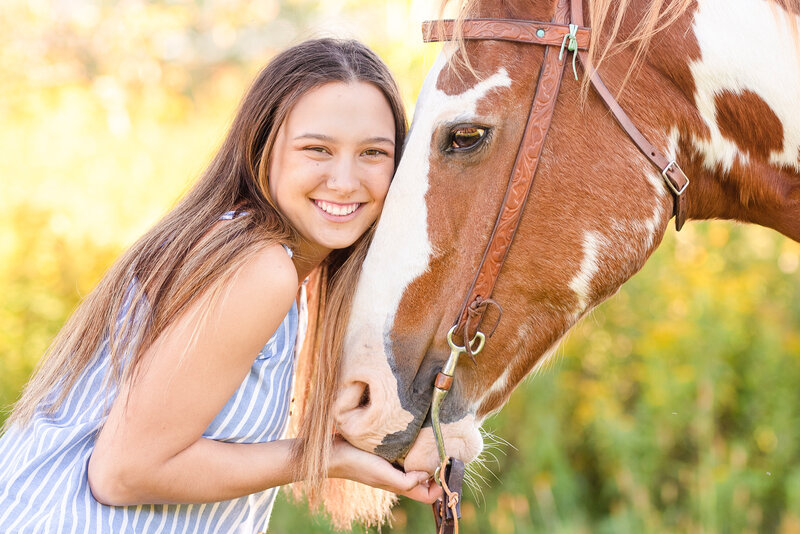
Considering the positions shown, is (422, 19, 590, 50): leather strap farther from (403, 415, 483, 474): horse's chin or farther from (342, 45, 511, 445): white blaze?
(403, 415, 483, 474): horse's chin

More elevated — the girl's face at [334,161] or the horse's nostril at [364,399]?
the girl's face at [334,161]

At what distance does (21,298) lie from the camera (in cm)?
435

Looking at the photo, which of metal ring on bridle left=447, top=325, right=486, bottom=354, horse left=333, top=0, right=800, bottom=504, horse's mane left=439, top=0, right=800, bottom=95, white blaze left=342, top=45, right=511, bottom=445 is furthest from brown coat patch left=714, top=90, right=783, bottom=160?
metal ring on bridle left=447, top=325, right=486, bottom=354

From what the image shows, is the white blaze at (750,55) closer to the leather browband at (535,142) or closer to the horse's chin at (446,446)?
the leather browband at (535,142)

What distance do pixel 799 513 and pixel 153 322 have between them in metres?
3.10

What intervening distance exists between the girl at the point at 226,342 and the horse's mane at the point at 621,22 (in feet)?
1.22

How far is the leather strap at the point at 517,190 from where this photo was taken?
1.61 meters

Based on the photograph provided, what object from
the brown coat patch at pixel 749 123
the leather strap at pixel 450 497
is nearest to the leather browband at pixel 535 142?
the brown coat patch at pixel 749 123

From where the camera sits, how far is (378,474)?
1.62m

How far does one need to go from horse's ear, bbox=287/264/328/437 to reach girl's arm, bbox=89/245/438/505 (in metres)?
0.40

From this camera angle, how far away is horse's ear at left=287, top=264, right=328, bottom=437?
1949 millimetres

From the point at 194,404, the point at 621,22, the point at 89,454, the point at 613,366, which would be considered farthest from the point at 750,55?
the point at 613,366

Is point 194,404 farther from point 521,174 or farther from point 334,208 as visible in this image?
point 521,174

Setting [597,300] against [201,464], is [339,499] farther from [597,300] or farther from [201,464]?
[597,300]
